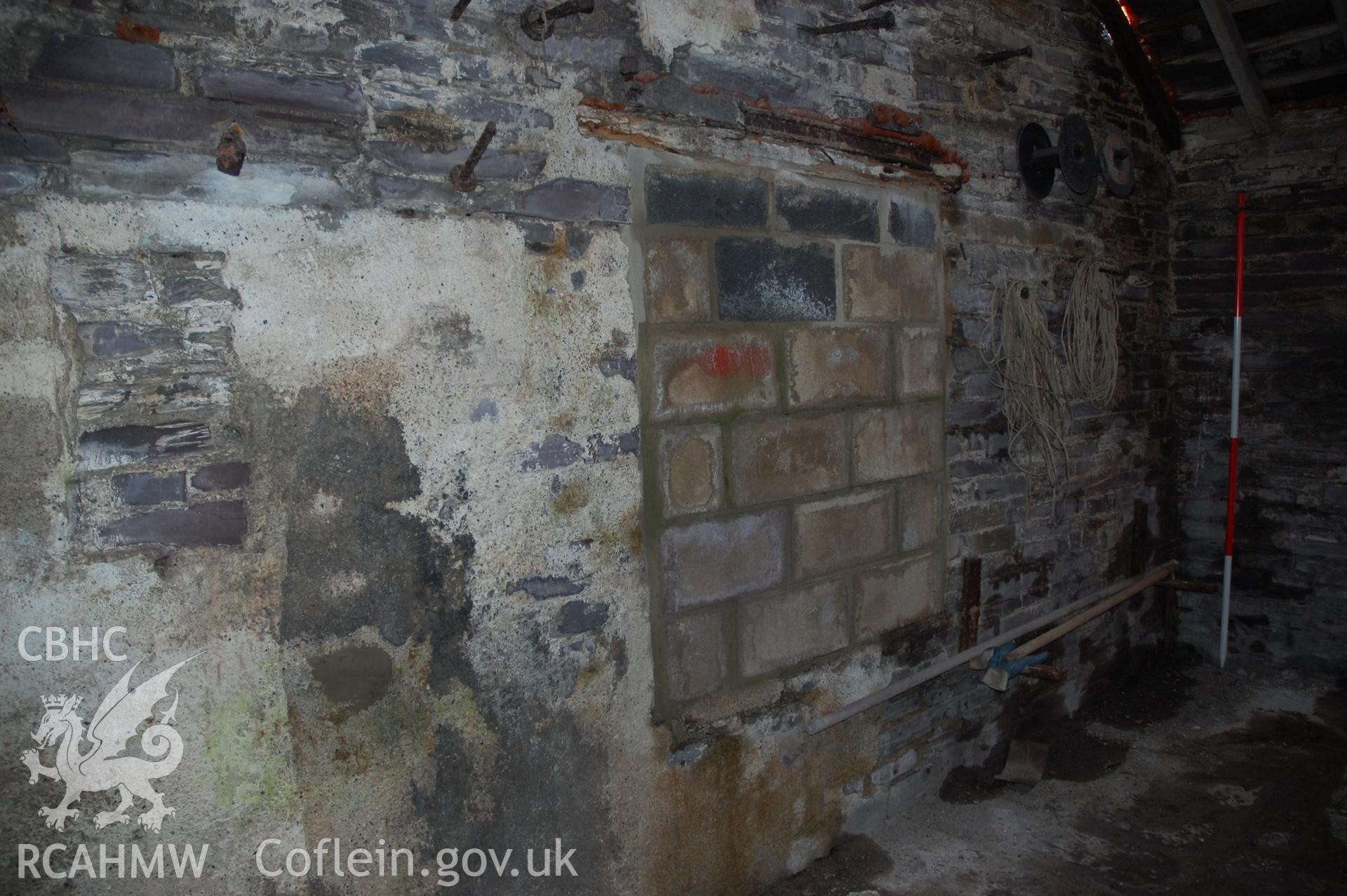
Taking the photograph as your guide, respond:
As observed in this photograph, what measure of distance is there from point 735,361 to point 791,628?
0.88 meters

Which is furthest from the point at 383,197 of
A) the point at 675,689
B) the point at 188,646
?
the point at 675,689

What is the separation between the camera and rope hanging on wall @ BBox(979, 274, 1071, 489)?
3168mm

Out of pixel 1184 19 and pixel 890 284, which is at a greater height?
pixel 1184 19

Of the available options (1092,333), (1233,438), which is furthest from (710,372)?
(1233,438)

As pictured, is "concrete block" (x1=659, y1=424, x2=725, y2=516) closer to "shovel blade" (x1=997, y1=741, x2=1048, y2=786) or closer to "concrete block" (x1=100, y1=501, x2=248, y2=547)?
"concrete block" (x1=100, y1=501, x2=248, y2=547)

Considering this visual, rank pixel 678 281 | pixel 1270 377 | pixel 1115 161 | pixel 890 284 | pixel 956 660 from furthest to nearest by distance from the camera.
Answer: pixel 1270 377 < pixel 1115 161 < pixel 956 660 < pixel 890 284 < pixel 678 281

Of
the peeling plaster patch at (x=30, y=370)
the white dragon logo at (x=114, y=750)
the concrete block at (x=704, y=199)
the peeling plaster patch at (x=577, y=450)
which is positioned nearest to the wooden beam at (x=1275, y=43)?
the concrete block at (x=704, y=199)

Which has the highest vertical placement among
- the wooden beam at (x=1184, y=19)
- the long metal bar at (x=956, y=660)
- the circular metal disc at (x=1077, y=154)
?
the wooden beam at (x=1184, y=19)

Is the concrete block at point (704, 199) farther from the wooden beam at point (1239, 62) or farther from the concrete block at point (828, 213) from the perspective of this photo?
the wooden beam at point (1239, 62)

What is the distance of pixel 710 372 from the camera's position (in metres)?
2.36

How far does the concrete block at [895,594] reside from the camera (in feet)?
9.15

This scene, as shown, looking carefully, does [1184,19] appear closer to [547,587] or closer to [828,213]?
[828,213]

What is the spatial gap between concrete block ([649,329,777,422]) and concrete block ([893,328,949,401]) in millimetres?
592

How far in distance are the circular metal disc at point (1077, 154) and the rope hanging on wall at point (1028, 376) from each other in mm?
551
